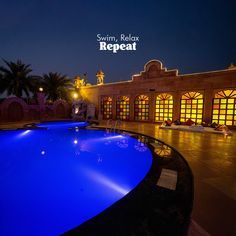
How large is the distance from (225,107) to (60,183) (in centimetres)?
1334

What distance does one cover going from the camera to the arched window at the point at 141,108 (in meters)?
16.0

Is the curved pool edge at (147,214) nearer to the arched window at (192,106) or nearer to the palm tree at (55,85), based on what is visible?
the arched window at (192,106)

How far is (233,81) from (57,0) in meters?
31.6

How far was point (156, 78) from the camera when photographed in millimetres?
15000

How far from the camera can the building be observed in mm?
11984

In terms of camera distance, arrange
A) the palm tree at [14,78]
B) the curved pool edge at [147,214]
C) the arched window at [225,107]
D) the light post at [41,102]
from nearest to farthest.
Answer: the curved pool edge at [147,214] → the arched window at [225,107] → the light post at [41,102] → the palm tree at [14,78]

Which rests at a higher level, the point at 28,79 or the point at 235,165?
the point at 28,79

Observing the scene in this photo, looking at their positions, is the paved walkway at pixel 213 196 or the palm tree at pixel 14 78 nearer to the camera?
the paved walkway at pixel 213 196

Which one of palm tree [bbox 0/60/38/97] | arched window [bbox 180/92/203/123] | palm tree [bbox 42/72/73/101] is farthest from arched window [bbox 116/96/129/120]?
palm tree [bbox 0/60/38/97]

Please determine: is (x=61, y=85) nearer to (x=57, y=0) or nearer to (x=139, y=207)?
(x=57, y=0)

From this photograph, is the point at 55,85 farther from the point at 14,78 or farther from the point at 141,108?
the point at 141,108

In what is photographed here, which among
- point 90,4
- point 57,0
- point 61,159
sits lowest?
point 61,159

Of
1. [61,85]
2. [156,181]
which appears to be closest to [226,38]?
[61,85]

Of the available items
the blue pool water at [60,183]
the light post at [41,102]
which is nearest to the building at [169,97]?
the light post at [41,102]
